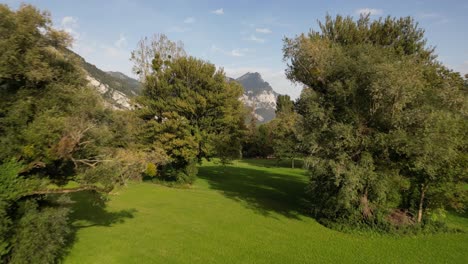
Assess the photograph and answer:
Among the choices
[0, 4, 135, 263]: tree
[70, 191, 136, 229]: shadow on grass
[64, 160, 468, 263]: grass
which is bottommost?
[70, 191, 136, 229]: shadow on grass

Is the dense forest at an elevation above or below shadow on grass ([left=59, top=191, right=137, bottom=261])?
above

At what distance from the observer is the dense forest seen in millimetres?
12094

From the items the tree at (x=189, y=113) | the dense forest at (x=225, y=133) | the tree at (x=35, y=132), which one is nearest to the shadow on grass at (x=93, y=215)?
the dense forest at (x=225, y=133)

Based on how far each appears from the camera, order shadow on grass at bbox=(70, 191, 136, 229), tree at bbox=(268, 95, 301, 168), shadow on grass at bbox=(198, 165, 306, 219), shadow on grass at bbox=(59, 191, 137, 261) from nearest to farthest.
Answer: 1. shadow on grass at bbox=(59, 191, 137, 261)
2. shadow on grass at bbox=(70, 191, 136, 229)
3. tree at bbox=(268, 95, 301, 168)
4. shadow on grass at bbox=(198, 165, 306, 219)

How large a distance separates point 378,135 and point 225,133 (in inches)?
818

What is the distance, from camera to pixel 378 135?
752 inches

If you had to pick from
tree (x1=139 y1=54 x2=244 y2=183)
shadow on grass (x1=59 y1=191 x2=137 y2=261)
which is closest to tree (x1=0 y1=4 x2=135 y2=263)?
shadow on grass (x1=59 y1=191 x2=137 y2=261)

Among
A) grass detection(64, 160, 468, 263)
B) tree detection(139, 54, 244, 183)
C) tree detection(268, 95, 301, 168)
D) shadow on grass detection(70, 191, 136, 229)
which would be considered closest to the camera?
grass detection(64, 160, 468, 263)

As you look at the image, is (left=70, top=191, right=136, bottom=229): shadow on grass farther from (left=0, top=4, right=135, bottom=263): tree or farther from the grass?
(left=0, top=4, right=135, bottom=263): tree

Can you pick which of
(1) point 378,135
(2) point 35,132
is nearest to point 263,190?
(1) point 378,135

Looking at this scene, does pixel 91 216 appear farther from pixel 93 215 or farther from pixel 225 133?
pixel 225 133

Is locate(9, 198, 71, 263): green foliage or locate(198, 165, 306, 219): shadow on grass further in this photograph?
locate(198, 165, 306, 219): shadow on grass

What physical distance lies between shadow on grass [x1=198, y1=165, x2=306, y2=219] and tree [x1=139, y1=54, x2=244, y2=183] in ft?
14.5

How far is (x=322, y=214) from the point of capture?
23.1 metres
